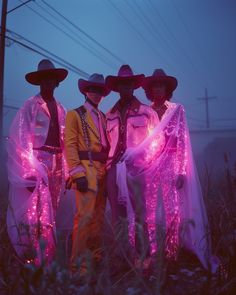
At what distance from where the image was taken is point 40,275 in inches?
75.8

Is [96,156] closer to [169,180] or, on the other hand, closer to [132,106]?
[132,106]

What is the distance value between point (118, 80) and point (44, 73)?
800 mm

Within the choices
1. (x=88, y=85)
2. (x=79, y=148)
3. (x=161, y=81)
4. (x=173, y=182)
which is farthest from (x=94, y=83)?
(x=173, y=182)

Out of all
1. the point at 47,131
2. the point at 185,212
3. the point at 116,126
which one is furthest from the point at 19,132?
the point at 185,212

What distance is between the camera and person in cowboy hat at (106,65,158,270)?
164 inches

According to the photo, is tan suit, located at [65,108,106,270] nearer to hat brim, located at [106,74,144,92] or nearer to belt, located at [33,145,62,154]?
belt, located at [33,145,62,154]

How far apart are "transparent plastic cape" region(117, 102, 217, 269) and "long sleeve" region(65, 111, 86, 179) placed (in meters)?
0.41

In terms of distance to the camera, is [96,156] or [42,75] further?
[42,75]

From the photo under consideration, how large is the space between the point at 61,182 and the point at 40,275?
8.61ft

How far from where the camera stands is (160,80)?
4727 mm

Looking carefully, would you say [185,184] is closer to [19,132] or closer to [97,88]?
[97,88]

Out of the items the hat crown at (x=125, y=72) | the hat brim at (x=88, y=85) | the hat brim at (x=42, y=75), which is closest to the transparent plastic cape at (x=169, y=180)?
the hat crown at (x=125, y=72)

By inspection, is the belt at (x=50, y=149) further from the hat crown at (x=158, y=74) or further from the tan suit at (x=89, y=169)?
the hat crown at (x=158, y=74)

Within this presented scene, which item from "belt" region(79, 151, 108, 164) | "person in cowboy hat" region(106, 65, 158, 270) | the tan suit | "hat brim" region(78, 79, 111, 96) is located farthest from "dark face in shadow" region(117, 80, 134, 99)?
"belt" region(79, 151, 108, 164)
